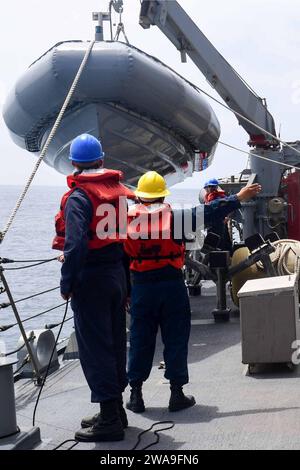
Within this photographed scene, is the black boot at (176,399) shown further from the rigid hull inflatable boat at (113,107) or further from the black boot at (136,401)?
the rigid hull inflatable boat at (113,107)

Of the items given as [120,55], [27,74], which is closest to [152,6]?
[120,55]

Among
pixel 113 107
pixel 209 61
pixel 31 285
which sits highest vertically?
pixel 209 61

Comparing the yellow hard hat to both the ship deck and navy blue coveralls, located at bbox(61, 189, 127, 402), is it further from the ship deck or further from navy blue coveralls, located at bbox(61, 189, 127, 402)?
the ship deck

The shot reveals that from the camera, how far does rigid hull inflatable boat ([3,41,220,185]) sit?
22.5 feet

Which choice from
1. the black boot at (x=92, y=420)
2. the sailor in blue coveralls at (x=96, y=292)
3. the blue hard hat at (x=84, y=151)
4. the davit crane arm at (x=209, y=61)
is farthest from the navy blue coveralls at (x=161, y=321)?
the davit crane arm at (x=209, y=61)

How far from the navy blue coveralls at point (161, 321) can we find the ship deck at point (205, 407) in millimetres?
227

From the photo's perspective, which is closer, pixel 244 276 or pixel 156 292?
pixel 156 292

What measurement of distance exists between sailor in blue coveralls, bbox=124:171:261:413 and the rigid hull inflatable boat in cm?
301

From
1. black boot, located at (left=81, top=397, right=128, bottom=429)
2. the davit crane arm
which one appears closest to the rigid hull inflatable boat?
the davit crane arm

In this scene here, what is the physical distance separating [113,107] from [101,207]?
378cm

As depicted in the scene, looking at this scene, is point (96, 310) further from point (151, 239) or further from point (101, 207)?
point (151, 239)

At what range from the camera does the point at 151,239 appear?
4070 mm

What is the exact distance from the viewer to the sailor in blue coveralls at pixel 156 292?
13.3 ft

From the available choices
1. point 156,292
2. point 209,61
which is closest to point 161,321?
point 156,292
